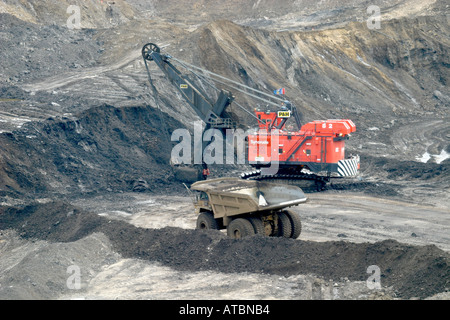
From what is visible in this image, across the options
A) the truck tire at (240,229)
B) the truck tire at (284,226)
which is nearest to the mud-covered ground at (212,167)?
the truck tire at (240,229)

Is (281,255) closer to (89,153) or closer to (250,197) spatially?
(250,197)

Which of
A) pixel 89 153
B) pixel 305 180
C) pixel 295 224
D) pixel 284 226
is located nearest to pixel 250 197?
pixel 284 226

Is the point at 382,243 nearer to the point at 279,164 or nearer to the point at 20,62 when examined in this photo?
the point at 279,164

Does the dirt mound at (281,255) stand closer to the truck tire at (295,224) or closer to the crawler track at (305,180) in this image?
the truck tire at (295,224)

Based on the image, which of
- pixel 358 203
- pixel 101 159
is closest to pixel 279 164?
pixel 358 203

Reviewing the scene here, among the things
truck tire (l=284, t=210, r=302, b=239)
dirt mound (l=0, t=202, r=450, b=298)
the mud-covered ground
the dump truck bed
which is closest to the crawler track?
the mud-covered ground
